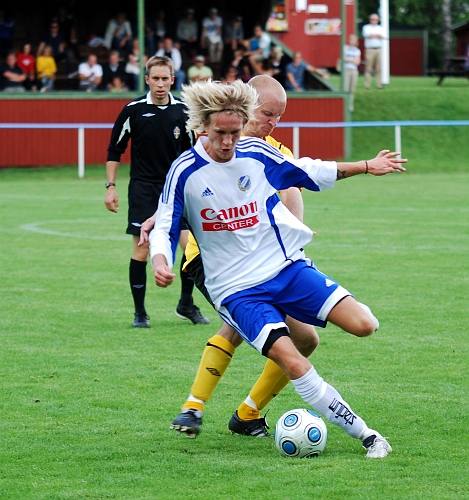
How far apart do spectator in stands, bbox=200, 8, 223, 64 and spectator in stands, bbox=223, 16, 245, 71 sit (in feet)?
0.66

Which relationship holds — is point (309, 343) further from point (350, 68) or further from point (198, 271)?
point (350, 68)

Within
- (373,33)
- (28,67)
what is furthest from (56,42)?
(373,33)

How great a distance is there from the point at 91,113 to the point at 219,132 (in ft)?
67.7

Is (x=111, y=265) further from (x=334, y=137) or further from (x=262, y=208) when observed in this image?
(x=334, y=137)

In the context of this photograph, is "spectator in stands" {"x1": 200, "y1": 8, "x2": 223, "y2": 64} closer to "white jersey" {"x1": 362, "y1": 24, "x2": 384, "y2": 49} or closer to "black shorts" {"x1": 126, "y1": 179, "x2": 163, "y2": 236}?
"white jersey" {"x1": 362, "y1": 24, "x2": 384, "y2": 49}

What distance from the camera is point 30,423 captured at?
17.1 feet

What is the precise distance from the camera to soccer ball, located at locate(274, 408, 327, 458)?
4.59 meters

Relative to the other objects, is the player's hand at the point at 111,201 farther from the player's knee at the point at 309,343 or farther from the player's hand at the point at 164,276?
the player's hand at the point at 164,276

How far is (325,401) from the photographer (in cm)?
449

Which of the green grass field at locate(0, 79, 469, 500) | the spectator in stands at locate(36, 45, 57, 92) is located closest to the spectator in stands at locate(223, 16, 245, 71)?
the spectator in stands at locate(36, 45, 57, 92)

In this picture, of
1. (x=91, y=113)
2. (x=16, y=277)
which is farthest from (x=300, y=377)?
(x=91, y=113)

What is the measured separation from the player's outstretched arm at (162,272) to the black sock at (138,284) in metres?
3.61

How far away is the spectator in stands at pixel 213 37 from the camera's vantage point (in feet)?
89.4

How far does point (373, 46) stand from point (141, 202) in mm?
24852
